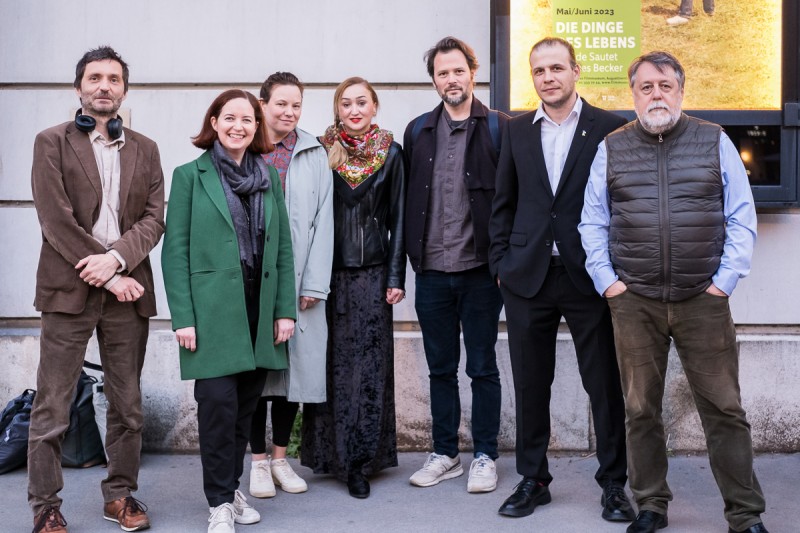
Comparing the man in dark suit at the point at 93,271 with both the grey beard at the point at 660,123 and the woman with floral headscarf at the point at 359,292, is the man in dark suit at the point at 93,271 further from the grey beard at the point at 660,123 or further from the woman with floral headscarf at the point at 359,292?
the grey beard at the point at 660,123

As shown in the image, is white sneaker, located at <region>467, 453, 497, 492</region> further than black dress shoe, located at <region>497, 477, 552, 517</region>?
Yes

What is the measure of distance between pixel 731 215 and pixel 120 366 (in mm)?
2804

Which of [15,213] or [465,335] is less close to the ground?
[15,213]

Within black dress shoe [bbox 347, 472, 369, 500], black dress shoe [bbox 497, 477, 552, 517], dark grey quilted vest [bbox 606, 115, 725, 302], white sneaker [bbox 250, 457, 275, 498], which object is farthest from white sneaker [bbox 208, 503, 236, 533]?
dark grey quilted vest [bbox 606, 115, 725, 302]

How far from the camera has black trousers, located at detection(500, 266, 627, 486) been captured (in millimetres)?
4328

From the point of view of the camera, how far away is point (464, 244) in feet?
15.6

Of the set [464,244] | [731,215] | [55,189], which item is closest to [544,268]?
[464,244]

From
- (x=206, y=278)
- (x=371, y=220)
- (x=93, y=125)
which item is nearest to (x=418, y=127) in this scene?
(x=371, y=220)

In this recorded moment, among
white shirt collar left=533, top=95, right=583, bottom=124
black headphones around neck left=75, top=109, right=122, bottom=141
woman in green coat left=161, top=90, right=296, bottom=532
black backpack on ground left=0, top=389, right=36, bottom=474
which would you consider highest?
white shirt collar left=533, top=95, right=583, bottom=124

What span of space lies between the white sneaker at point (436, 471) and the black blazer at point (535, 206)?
1144 mm

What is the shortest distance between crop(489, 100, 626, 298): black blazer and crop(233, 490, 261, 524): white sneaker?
1.62m

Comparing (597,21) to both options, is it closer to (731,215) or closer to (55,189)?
(731,215)

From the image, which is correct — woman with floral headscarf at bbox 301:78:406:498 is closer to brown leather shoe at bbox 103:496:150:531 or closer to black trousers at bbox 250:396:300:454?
black trousers at bbox 250:396:300:454

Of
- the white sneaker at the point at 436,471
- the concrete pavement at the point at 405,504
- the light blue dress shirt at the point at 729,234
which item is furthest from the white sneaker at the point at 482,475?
the light blue dress shirt at the point at 729,234
